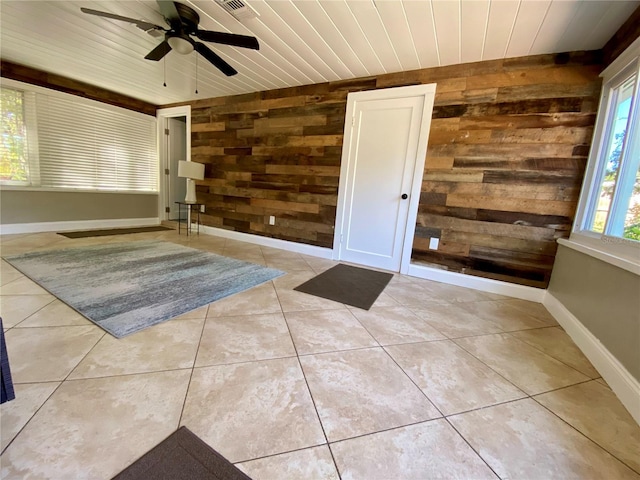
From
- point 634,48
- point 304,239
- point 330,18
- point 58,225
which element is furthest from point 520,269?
point 58,225

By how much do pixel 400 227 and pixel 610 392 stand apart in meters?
2.05

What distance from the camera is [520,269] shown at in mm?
2539

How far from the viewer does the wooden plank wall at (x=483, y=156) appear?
7.54ft

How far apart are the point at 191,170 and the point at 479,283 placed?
14.1 feet

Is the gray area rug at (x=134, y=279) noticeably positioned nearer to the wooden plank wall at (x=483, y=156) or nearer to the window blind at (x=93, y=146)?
the wooden plank wall at (x=483, y=156)

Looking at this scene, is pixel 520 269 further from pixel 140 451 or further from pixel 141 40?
pixel 141 40

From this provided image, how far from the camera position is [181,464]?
0.80 metres

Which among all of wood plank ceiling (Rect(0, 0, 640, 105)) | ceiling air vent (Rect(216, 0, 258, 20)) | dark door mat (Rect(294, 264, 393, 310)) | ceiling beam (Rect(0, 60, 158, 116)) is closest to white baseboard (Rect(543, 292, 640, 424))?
dark door mat (Rect(294, 264, 393, 310))

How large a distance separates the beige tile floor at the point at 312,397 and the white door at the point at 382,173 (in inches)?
55.3

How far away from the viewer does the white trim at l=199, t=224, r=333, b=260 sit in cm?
360

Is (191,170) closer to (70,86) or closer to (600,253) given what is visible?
(70,86)

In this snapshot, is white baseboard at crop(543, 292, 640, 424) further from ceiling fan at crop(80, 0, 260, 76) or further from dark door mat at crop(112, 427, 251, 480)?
ceiling fan at crop(80, 0, 260, 76)

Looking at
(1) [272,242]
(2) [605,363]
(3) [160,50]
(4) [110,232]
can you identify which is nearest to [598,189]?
(2) [605,363]

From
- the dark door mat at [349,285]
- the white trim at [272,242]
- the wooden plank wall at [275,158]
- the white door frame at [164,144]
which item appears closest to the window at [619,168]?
the dark door mat at [349,285]
